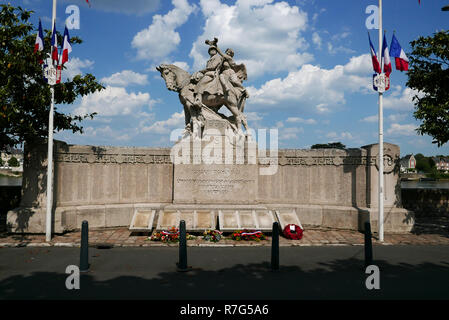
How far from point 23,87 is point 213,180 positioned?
6331 mm

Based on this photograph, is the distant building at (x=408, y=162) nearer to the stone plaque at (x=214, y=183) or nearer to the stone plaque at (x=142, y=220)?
the stone plaque at (x=214, y=183)

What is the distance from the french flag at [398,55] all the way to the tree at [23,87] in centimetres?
911

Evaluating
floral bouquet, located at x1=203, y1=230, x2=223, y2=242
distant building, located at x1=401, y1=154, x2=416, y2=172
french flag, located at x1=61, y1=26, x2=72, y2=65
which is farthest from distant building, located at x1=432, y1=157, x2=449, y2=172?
french flag, located at x1=61, y1=26, x2=72, y2=65

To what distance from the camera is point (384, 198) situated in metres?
10.6

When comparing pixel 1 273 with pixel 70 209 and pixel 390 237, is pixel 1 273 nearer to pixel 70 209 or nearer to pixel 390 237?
pixel 70 209

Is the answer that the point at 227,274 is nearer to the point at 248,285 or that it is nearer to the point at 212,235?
the point at 248,285

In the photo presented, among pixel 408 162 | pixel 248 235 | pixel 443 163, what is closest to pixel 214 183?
pixel 248 235

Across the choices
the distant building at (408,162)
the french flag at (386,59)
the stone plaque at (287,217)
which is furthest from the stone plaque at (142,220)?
the distant building at (408,162)

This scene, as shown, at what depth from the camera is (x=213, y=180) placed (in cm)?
1099

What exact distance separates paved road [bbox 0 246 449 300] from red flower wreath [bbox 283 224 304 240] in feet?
3.57

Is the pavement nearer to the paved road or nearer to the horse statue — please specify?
the paved road
